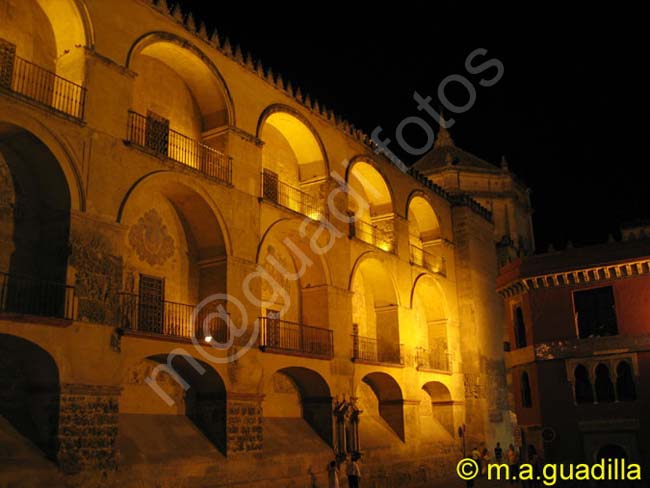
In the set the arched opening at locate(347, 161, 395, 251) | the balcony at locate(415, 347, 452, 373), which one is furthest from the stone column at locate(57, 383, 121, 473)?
the balcony at locate(415, 347, 452, 373)

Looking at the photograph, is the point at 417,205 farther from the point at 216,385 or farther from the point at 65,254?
the point at 65,254

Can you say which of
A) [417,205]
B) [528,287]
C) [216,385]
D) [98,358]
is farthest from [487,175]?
[98,358]

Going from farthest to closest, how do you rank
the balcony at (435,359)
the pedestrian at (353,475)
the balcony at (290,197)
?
the balcony at (435,359) → the balcony at (290,197) → the pedestrian at (353,475)

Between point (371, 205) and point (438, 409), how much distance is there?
956 cm

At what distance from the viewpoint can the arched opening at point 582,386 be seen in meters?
22.6

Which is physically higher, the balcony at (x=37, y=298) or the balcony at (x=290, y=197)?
the balcony at (x=290, y=197)

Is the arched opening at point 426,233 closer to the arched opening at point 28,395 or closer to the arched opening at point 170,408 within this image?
the arched opening at point 170,408

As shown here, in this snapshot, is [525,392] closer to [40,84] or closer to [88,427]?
[88,427]

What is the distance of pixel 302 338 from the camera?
21156 mm

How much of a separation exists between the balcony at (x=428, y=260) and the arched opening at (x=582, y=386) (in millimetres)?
8196

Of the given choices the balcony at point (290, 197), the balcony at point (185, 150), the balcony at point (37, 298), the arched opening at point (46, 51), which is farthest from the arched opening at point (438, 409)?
the arched opening at point (46, 51)

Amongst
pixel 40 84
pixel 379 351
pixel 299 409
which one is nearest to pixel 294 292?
pixel 299 409

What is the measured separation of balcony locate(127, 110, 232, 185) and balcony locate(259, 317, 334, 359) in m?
4.64

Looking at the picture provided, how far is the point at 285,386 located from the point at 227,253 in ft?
18.4
